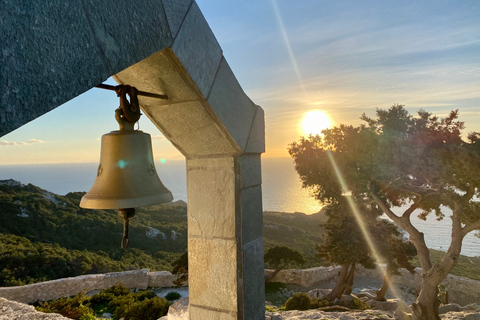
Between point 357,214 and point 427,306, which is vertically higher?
point 357,214

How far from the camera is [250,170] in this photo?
8.80ft

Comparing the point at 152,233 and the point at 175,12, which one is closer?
the point at 175,12

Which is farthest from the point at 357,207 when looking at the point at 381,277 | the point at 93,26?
the point at 93,26

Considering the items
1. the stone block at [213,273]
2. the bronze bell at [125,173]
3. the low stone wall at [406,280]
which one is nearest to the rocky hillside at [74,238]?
the low stone wall at [406,280]

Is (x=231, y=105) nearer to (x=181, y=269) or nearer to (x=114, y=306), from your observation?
(x=114, y=306)

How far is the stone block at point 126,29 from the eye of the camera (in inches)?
43.6

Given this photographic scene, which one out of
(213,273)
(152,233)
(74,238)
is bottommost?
(74,238)

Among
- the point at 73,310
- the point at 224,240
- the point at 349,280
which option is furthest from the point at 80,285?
the point at 224,240

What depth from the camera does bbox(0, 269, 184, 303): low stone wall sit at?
10312 millimetres

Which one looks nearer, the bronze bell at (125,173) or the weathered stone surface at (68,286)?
the bronze bell at (125,173)

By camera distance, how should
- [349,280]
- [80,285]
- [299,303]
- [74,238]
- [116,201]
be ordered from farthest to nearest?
[74,238] < [349,280] < [80,285] < [299,303] < [116,201]

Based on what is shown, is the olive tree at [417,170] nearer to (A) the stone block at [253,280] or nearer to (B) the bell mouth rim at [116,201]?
(A) the stone block at [253,280]

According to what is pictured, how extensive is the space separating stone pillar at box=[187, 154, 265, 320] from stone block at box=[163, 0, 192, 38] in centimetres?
116

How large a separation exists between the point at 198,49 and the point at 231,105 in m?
0.55
